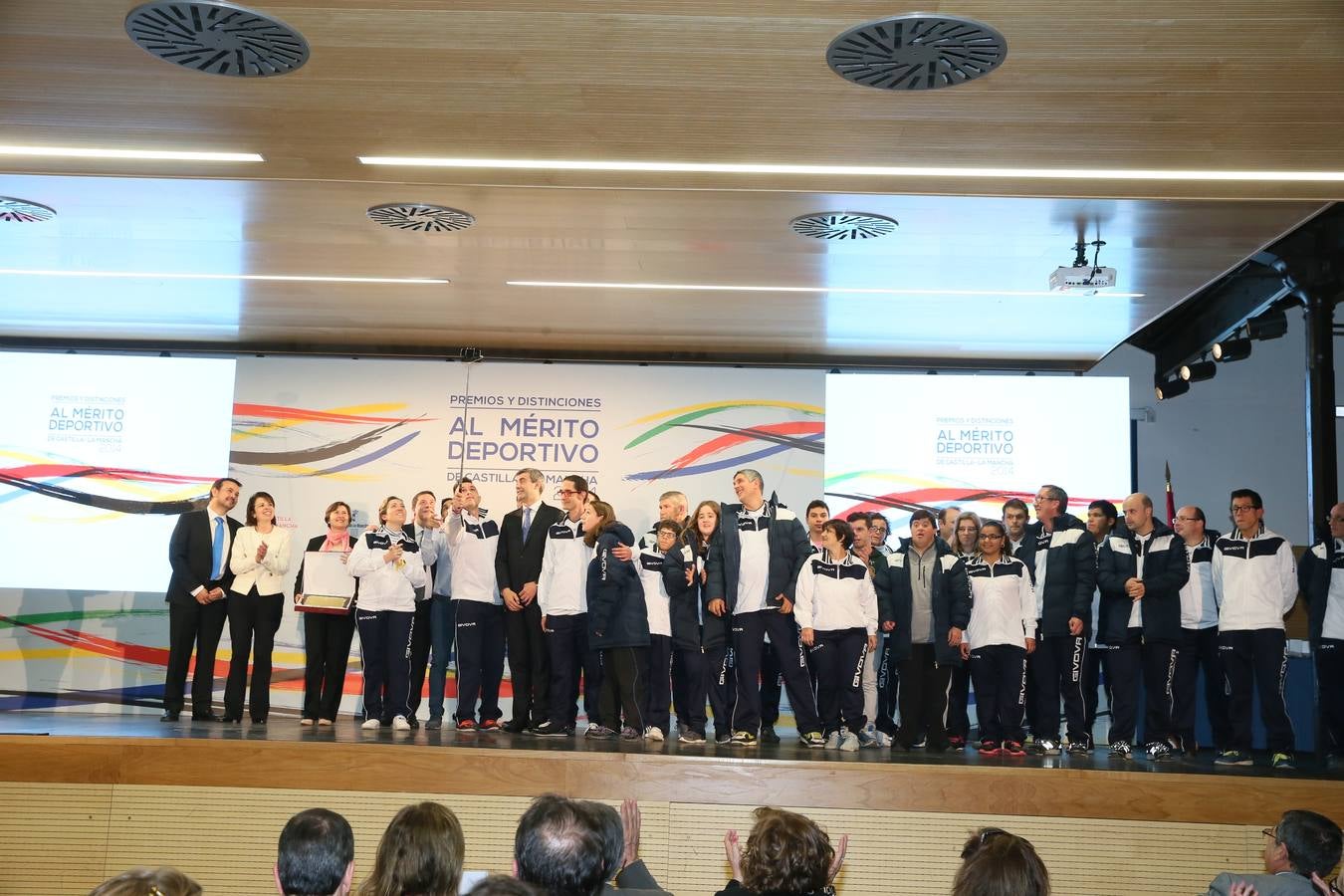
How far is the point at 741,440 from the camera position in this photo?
9.29 m

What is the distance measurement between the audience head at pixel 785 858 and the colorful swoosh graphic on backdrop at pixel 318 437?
699 cm

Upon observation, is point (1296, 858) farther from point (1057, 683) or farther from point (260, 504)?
point (260, 504)

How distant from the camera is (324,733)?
6.48 meters

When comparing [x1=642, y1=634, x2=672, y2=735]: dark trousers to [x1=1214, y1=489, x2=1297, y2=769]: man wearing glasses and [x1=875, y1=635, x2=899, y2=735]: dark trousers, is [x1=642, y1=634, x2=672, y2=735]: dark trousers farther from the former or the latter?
[x1=1214, y1=489, x2=1297, y2=769]: man wearing glasses

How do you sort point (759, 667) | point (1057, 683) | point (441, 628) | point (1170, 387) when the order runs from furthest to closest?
point (1170, 387) < point (441, 628) < point (1057, 683) < point (759, 667)

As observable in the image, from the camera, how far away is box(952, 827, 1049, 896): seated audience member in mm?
2500

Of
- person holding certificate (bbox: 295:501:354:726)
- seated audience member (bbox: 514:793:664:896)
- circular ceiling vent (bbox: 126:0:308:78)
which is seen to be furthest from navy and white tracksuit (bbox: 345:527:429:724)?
seated audience member (bbox: 514:793:664:896)

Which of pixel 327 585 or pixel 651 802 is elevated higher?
pixel 327 585

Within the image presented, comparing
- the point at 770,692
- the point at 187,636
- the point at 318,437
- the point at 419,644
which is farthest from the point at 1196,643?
the point at 318,437

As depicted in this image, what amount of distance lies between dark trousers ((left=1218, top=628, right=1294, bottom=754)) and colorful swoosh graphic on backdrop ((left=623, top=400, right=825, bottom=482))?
3.48 meters

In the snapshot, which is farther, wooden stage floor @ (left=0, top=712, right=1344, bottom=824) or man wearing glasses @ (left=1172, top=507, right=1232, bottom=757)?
man wearing glasses @ (left=1172, top=507, right=1232, bottom=757)

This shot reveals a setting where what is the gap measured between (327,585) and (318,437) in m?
2.45

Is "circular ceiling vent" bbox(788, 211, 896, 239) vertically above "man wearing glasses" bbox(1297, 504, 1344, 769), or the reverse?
"circular ceiling vent" bbox(788, 211, 896, 239)

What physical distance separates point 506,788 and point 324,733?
4.62 feet
